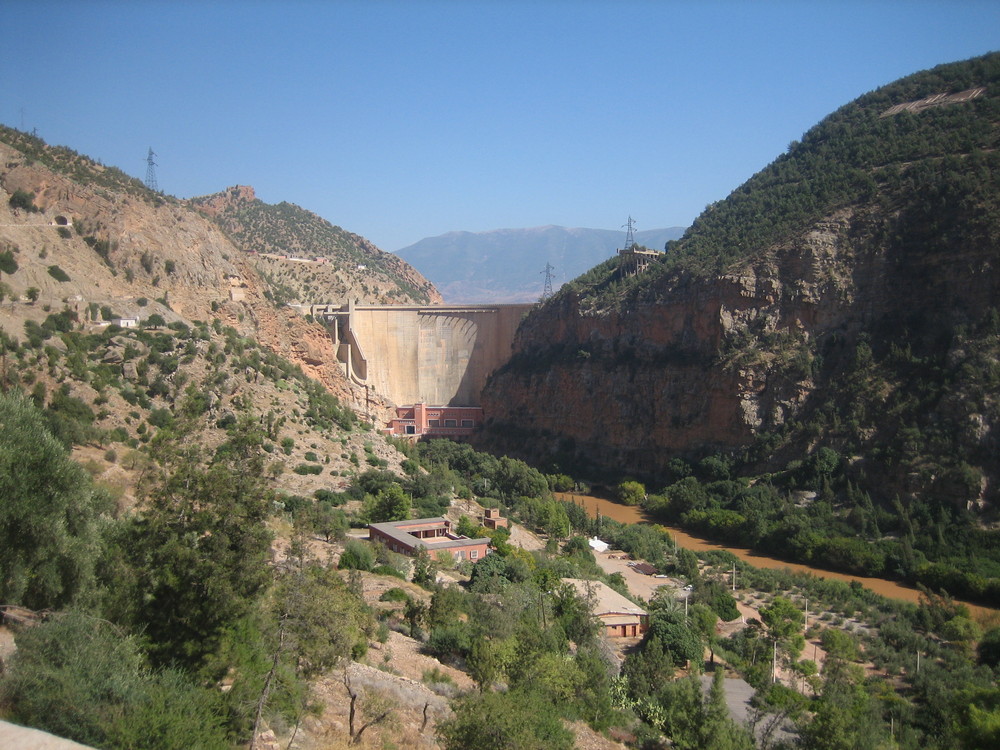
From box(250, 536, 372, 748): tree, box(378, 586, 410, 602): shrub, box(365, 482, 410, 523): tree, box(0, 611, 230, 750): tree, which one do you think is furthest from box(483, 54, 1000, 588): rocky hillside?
box(0, 611, 230, 750): tree

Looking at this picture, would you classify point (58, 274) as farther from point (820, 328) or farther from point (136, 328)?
point (820, 328)

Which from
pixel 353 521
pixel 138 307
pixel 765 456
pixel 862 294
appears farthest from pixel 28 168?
pixel 862 294

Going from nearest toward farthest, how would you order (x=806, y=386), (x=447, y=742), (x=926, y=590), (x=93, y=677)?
1. (x=93, y=677)
2. (x=447, y=742)
3. (x=926, y=590)
4. (x=806, y=386)

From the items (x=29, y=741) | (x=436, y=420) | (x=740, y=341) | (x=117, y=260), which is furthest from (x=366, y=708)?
(x=436, y=420)

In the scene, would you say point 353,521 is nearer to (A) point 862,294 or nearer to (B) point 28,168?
(B) point 28,168

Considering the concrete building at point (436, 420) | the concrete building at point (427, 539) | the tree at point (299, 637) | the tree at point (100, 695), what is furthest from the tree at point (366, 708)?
the concrete building at point (436, 420)

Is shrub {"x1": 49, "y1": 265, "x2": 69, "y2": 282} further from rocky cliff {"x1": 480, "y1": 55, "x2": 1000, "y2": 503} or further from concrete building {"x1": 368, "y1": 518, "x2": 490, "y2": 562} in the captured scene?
rocky cliff {"x1": 480, "y1": 55, "x2": 1000, "y2": 503}

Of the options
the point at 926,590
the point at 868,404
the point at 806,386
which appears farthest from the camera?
the point at 806,386
